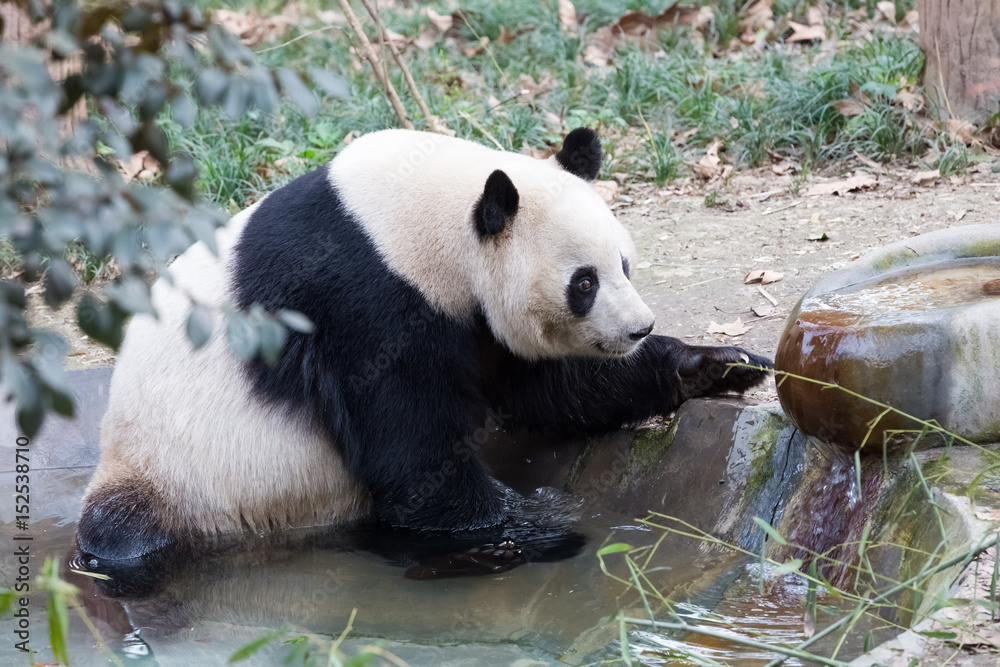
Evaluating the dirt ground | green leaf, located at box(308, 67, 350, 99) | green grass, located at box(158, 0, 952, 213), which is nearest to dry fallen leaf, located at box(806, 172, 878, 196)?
the dirt ground

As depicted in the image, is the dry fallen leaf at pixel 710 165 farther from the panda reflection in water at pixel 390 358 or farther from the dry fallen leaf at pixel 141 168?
the dry fallen leaf at pixel 141 168

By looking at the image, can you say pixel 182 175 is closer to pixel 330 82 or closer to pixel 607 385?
pixel 330 82

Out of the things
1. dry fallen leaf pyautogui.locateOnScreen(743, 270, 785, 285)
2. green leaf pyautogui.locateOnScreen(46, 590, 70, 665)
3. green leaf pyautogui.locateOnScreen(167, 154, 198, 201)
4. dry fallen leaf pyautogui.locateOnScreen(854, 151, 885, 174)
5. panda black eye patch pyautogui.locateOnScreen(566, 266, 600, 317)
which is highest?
green leaf pyautogui.locateOnScreen(167, 154, 198, 201)

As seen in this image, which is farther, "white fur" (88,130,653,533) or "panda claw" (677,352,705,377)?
"panda claw" (677,352,705,377)

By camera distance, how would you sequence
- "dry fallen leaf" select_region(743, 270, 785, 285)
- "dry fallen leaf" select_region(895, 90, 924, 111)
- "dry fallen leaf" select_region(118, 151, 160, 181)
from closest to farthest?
"dry fallen leaf" select_region(743, 270, 785, 285) < "dry fallen leaf" select_region(895, 90, 924, 111) < "dry fallen leaf" select_region(118, 151, 160, 181)

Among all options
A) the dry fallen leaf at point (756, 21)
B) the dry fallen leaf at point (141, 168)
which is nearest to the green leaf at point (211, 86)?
the dry fallen leaf at point (141, 168)

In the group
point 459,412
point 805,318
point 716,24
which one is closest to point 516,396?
point 459,412

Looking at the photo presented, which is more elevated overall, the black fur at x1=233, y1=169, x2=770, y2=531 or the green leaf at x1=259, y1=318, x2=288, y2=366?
the green leaf at x1=259, y1=318, x2=288, y2=366

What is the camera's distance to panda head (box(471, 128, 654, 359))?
3.44 m

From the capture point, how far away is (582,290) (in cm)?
349

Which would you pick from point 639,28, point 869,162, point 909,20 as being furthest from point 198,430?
point 909,20

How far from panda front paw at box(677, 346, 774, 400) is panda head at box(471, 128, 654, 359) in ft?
1.45

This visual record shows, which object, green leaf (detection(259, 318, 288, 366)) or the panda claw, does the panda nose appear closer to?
the panda claw

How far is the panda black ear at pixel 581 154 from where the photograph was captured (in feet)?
12.5
